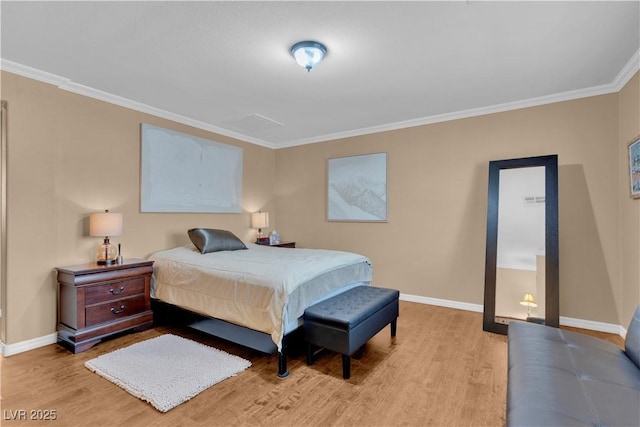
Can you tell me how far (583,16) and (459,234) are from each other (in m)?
2.48

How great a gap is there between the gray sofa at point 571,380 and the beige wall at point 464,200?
1862mm

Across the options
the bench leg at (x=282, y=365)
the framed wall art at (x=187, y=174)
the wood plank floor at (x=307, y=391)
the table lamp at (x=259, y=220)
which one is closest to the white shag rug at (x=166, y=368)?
the wood plank floor at (x=307, y=391)

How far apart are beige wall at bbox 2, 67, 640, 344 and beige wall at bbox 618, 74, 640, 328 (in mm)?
19

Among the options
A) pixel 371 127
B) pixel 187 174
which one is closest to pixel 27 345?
pixel 187 174

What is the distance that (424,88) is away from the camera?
3.22m

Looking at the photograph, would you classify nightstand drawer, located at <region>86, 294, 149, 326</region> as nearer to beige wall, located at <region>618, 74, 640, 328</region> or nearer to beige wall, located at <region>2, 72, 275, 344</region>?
beige wall, located at <region>2, 72, 275, 344</region>

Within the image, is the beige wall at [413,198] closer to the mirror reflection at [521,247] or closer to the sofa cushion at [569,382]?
the mirror reflection at [521,247]

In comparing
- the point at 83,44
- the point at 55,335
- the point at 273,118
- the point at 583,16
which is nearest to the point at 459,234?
the point at 583,16

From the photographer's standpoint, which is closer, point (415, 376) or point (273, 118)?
point (415, 376)

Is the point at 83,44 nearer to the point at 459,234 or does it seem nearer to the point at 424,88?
the point at 424,88

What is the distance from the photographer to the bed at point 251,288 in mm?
2365

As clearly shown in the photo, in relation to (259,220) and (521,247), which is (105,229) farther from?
(521,247)

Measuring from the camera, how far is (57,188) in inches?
119

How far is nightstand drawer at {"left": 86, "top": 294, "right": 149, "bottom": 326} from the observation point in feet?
9.23
